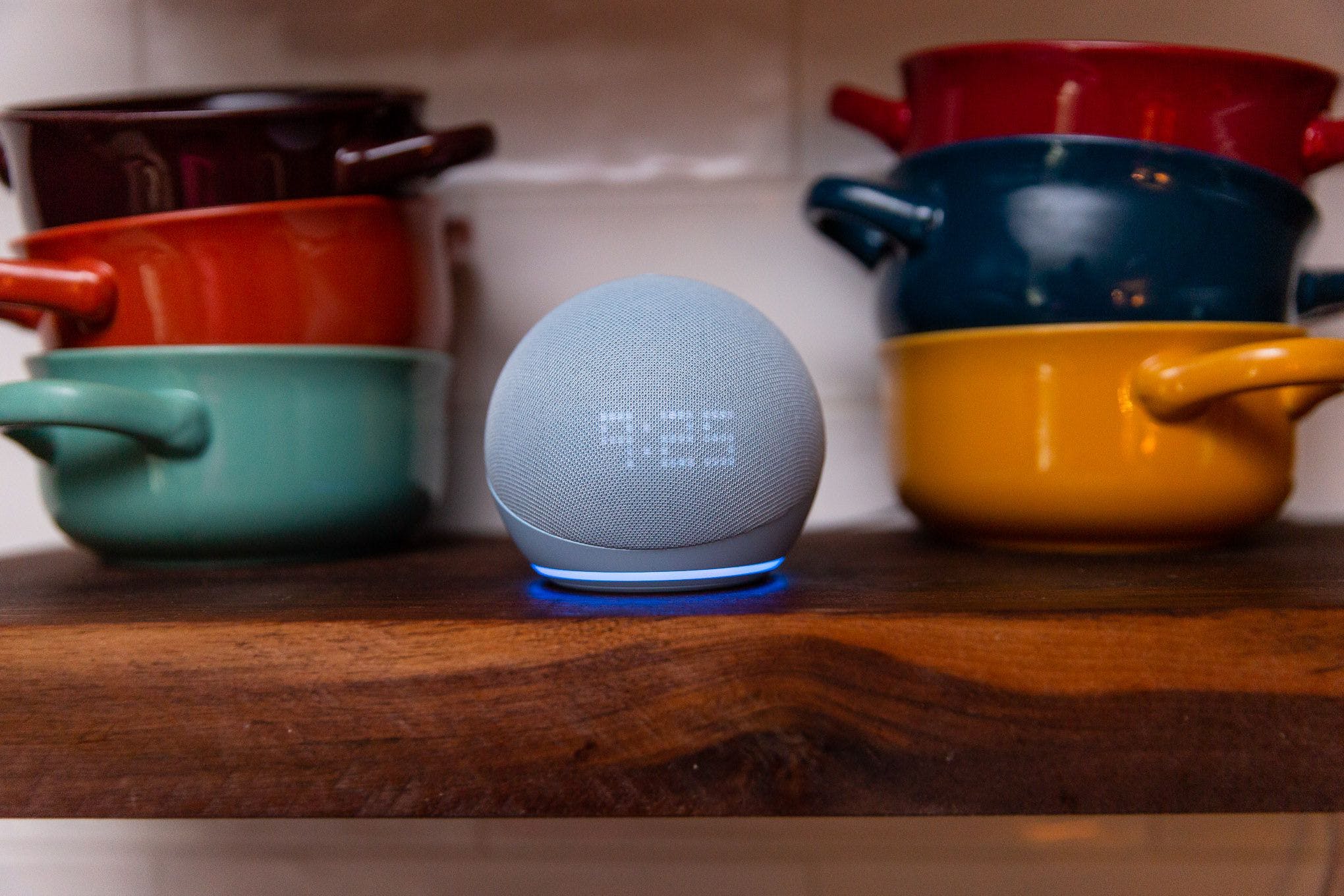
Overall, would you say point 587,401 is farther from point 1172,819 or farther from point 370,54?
point 1172,819

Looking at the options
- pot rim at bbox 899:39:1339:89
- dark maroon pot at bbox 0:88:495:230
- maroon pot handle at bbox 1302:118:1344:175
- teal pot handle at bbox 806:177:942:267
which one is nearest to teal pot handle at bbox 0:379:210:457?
dark maroon pot at bbox 0:88:495:230

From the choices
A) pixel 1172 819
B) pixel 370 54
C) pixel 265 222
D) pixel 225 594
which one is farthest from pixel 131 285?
pixel 1172 819

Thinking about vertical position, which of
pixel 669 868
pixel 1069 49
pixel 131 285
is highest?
pixel 1069 49

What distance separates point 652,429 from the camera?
431 millimetres

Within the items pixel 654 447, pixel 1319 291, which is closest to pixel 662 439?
pixel 654 447

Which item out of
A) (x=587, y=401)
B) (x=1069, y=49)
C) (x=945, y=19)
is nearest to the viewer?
(x=587, y=401)

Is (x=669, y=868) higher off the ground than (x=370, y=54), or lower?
lower

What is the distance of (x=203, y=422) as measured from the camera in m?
0.56

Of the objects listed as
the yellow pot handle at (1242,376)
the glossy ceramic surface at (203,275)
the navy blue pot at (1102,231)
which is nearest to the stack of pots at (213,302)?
the glossy ceramic surface at (203,275)

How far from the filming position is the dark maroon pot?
1.79ft

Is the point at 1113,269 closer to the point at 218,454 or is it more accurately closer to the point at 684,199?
the point at 684,199

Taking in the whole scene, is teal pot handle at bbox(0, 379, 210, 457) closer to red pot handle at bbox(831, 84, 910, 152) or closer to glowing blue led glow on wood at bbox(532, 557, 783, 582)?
glowing blue led glow on wood at bbox(532, 557, 783, 582)

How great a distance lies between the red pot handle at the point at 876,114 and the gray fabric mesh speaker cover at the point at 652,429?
0.25 metres

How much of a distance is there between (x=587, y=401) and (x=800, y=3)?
1.60 feet
